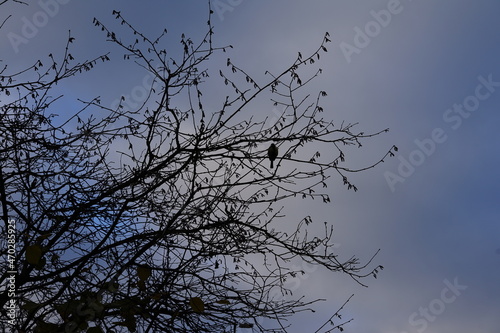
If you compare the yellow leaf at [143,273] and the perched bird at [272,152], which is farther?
the perched bird at [272,152]

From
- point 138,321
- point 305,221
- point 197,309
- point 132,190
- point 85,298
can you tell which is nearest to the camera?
point 85,298

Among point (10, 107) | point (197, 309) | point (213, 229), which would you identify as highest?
point (10, 107)

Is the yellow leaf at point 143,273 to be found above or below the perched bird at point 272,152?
below

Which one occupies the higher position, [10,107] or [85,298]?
[10,107]

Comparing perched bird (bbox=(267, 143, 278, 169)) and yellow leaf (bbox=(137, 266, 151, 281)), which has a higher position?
perched bird (bbox=(267, 143, 278, 169))

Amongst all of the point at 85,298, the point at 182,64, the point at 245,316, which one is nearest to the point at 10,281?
the point at 85,298

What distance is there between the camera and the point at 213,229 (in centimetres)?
452

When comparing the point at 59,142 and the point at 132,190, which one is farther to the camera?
the point at 59,142

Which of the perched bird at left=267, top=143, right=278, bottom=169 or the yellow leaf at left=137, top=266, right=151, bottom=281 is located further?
the perched bird at left=267, top=143, right=278, bottom=169

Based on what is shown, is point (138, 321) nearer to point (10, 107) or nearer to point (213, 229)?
point (213, 229)

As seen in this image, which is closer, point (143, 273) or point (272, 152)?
point (143, 273)

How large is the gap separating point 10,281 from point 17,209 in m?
0.90

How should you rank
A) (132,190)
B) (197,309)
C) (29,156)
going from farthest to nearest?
(29,156) → (132,190) → (197,309)

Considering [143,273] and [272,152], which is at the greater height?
[272,152]
